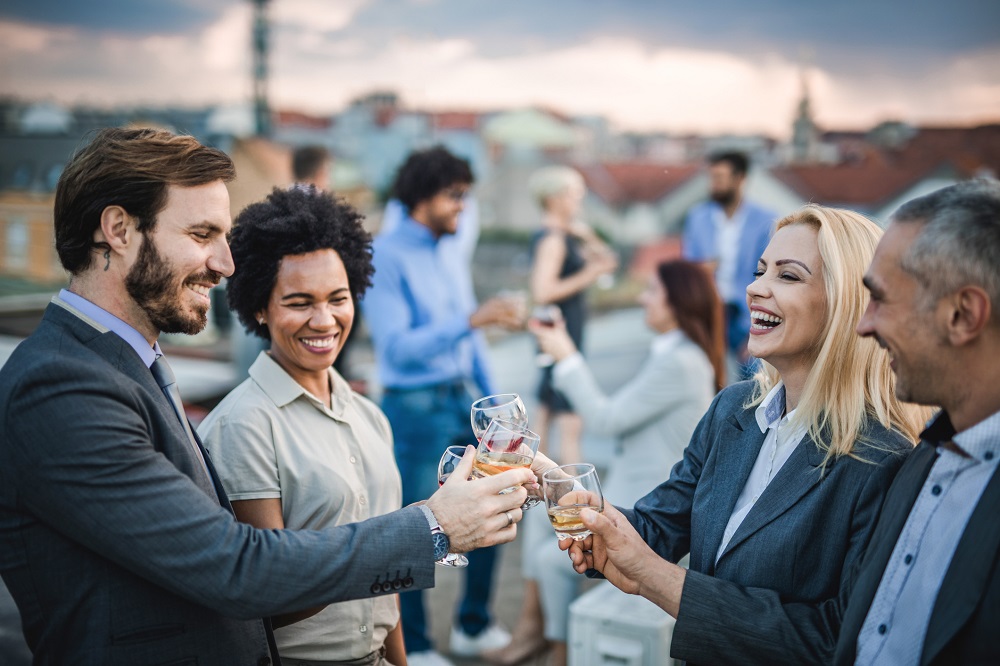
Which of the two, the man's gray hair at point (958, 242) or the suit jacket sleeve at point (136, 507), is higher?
the man's gray hair at point (958, 242)

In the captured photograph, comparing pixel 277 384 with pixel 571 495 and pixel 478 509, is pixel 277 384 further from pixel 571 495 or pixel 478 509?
pixel 571 495

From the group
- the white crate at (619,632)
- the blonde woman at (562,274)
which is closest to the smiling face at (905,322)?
the white crate at (619,632)

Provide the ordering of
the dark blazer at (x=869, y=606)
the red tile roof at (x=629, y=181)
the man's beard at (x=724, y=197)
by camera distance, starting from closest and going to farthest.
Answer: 1. the dark blazer at (x=869, y=606)
2. the man's beard at (x=724, y=197)
3. the red tile roof at (x=629, y=181)

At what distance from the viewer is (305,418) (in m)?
2.29

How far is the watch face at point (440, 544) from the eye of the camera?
1.82 metres

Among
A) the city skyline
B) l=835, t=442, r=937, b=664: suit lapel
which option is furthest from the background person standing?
the city skyline

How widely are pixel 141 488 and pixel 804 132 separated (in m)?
7.23

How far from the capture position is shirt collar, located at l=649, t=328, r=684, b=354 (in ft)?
12.0

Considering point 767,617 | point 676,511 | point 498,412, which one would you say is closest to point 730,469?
point 676,511

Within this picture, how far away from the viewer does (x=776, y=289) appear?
2010 millimetres

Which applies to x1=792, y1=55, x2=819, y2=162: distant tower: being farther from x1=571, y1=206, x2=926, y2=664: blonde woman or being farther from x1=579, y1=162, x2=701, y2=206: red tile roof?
x1=571, y1=206, x2=926, y2=664: blonde woman

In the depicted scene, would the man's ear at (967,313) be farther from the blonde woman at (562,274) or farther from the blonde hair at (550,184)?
the blonde hair at (550,184)

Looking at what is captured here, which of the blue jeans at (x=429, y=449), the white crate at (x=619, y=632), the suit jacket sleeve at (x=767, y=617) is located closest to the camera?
the suit jacket sleeve at (x=767, y=617)

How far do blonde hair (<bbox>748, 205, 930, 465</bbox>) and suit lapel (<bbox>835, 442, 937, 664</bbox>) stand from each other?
25cm
